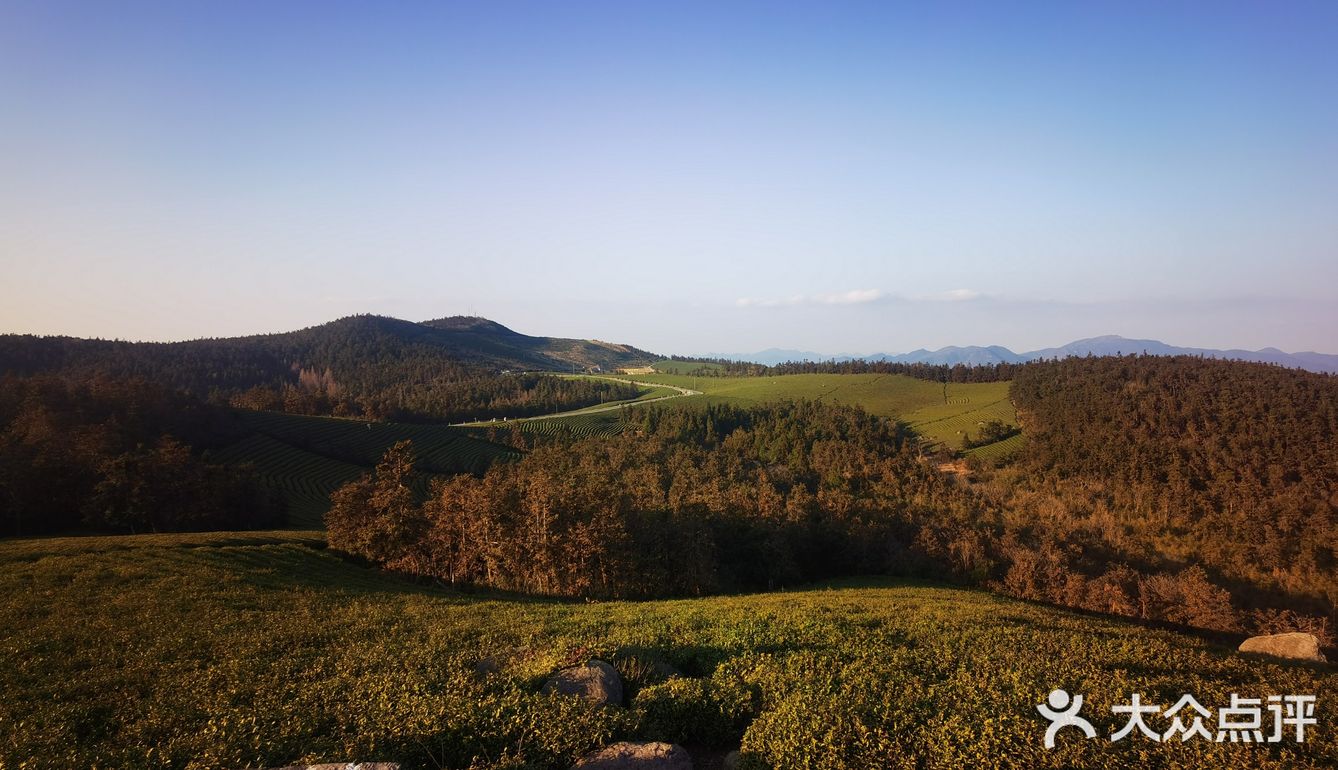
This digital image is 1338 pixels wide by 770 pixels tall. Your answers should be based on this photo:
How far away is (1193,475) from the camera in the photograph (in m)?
94.9

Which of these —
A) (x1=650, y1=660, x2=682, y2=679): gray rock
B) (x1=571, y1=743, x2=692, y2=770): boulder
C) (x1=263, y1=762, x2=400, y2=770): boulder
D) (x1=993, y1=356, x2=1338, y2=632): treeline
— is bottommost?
(x1=993, y1=356, x2=1338, y2=632): treeline

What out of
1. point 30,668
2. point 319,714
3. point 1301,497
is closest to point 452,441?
point 30,668

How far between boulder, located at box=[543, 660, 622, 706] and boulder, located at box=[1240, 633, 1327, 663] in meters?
30.5

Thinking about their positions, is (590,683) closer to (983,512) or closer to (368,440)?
(983,512)

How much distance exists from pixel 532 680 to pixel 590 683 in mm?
1432

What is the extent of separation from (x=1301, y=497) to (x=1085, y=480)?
26166 mm

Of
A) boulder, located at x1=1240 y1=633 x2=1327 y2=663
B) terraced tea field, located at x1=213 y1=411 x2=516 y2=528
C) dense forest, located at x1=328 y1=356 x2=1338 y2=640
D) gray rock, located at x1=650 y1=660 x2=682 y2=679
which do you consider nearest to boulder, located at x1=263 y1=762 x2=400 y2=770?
gray rock, located at x1=650 y1=660 x2=682 y2=679

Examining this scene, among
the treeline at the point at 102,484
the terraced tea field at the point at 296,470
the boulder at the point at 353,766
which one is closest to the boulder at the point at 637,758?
the boulder at the point at 353,766

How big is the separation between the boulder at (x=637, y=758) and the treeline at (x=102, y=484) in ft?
213

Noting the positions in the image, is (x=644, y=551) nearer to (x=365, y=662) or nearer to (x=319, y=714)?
(x=365, y=662)

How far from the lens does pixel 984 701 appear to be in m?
11.1

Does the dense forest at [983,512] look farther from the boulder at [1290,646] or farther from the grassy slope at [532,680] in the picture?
the grassy slope at [532,680]

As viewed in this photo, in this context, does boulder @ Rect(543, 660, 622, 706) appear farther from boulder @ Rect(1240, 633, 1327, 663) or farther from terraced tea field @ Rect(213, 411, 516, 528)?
terraced tea field @ Rect(213, 411, 516, 528)

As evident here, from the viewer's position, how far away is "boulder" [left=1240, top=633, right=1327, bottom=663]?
1003 inches
